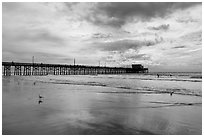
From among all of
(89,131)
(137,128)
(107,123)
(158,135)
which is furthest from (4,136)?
(158,135)

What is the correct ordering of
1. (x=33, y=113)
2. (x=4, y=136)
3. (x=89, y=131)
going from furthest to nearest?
(x=33, y=113) → (x=89, y=131) → (x=4, y=136)

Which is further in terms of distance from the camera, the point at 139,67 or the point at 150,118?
the point at 139,67

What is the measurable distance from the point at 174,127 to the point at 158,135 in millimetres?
1148

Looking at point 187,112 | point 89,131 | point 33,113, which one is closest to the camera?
point 89,131

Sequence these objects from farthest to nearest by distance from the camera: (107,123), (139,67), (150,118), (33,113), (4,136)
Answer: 1. (139,67)
2. (33,113)
3. (150,118)
4. (107,123)
5. (4,136)

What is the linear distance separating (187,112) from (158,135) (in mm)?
3951

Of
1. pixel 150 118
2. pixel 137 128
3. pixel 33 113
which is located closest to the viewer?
pixel 137 128

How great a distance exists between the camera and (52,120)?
7.42 m

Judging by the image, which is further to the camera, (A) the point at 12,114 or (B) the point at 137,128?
(A) the point at 12,114

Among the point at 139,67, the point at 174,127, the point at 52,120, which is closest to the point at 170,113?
the point at 174,127

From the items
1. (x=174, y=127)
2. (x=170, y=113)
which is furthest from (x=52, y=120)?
(x=170, y=113)

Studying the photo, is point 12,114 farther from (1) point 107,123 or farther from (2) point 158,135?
(2) point 158,135

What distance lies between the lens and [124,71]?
154 metres

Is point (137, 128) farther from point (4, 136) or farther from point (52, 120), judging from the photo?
point (4, 136)
